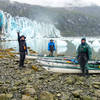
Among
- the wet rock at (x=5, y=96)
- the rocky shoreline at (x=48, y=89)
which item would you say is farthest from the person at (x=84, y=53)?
the wet rock at (x=5, y=96)

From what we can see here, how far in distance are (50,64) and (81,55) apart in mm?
1936

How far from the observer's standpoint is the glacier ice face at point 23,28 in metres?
68.4

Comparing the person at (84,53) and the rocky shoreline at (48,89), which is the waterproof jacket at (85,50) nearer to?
the person at (84,53)

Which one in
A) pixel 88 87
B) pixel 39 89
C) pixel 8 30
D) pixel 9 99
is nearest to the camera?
pixel 9 99

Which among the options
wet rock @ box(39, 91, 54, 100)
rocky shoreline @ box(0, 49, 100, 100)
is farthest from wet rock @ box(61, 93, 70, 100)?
wet rock @ box(39, 91, 54, 100)

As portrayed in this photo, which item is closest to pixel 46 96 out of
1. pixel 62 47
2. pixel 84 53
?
pixel 84 53

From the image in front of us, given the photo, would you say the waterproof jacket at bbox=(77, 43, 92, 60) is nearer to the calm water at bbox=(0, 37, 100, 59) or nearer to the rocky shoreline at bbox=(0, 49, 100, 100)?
the rocky shoreline at bbox=(0, 49, 100, 100)

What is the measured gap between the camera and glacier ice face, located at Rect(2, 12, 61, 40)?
224ft

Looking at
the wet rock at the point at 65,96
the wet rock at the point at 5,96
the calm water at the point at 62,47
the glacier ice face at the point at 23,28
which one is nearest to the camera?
the wet rock at the point at 5,96

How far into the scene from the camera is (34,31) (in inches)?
3462

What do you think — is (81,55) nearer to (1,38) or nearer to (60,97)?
(60,97)

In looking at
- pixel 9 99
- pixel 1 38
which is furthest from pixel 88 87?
pixel 1 38

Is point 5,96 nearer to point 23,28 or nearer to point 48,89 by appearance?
point 48,89

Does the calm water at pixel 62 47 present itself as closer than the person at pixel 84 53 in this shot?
No
